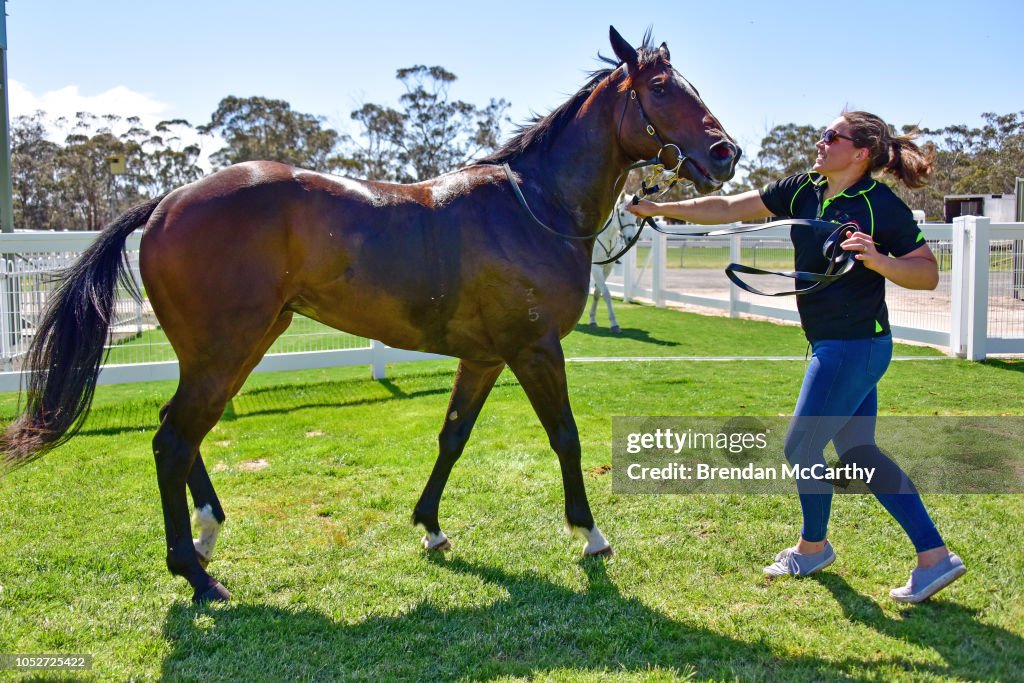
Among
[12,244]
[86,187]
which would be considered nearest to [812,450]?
[12,244]

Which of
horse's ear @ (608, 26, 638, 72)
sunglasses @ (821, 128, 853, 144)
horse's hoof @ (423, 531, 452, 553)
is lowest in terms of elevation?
horse's hoof @ (423, 531, 452, 553)

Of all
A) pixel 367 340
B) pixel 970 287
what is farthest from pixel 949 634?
pixel 970 287

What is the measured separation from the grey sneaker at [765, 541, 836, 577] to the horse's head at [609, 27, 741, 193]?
68.5 inches

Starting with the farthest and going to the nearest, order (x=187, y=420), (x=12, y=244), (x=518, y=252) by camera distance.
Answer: (x=12, y=244) < (x=518, y=252) < (x=187, y=420)

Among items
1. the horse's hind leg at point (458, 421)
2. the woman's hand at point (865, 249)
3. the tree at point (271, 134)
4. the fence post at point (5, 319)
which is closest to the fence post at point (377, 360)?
the fence post at point (5, 319)

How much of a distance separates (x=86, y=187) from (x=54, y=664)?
2057 inches

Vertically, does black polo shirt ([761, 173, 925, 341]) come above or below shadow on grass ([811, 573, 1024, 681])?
above

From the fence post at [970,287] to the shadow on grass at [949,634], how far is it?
705 cm

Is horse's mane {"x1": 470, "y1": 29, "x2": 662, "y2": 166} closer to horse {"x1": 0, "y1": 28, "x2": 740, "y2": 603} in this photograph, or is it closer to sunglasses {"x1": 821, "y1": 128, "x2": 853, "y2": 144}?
horse {"x1": 0, "y1": 28, "x2": 740, "y2": 603}

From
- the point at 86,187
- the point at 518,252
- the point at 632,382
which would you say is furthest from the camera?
the point at 86,187

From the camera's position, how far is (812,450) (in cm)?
329

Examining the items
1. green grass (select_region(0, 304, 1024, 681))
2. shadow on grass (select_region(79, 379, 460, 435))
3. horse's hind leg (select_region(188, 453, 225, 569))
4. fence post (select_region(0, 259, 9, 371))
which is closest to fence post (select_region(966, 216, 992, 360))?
green grass (select_region(0, 304, 1024, 681))

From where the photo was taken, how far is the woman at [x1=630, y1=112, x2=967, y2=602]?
3129 mm

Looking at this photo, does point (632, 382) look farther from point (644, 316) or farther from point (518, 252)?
point (644, 316)
